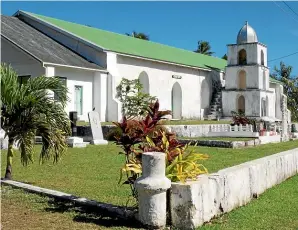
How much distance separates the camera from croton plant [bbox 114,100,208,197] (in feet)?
19.7

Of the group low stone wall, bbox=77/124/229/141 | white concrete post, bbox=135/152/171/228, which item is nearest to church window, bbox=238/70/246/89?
low stone wall, bbox=77/124/229/141

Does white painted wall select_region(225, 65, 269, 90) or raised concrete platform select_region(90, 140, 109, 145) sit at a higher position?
white painted wall select_region(225, 65, 269, 90)

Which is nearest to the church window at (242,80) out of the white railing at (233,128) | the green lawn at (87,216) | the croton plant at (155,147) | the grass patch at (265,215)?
the white railing at (233,128)

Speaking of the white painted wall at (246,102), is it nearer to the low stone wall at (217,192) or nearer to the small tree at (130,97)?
the small tree at (130,97)

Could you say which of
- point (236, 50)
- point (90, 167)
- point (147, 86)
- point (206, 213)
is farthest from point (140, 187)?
point (236, 50)

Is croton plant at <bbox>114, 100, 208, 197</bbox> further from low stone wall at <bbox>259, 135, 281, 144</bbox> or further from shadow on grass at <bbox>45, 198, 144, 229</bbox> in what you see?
low stone wall at <bbox>259, 135, 281, 144</bbox>

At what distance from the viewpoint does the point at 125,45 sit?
32625mm

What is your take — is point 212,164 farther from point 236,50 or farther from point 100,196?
point 236,50

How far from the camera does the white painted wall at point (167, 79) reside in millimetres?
30391

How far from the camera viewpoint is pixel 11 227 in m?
5.57

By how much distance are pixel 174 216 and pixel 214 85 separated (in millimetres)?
37415

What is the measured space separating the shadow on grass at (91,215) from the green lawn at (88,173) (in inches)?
27.6

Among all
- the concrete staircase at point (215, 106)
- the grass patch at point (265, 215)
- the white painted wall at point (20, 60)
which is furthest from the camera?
the concrete staircase at point (215, 106)

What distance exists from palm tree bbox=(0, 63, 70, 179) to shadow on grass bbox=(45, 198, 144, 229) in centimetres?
192
